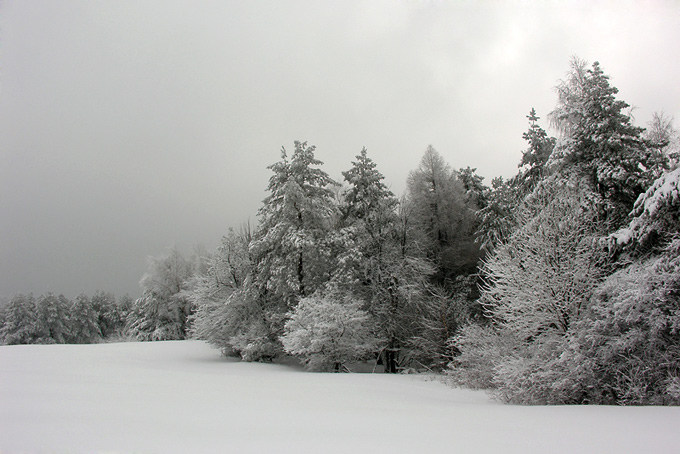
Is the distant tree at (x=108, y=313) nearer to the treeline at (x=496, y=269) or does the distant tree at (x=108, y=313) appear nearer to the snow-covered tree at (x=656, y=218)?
the treeline at (x=496, y=269)

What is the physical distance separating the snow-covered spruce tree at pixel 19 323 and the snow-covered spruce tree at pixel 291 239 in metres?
49.6

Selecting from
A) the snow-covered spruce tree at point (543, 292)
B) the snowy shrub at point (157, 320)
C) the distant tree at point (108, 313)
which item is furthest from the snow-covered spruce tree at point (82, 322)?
the snow-covered spruce tree at point (543, 292)

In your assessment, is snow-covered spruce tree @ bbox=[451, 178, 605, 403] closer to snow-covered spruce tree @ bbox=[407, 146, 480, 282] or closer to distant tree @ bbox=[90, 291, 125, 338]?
snow-covered spruce tree @ bbox=[407, 146, 480, 282]

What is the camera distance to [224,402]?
10.9 m

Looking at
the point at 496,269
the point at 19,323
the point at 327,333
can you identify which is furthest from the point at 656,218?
the point at 19,323

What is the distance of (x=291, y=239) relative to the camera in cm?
2544

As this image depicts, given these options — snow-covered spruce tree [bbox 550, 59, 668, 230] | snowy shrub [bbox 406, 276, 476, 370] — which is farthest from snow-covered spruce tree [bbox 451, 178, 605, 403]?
snowy shrub [bbox 406, 276, 476, 370]

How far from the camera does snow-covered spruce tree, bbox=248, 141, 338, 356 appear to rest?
2602 cm

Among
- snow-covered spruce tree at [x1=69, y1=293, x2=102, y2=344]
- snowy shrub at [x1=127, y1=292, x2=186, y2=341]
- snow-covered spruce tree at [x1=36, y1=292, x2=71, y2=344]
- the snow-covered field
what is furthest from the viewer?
snow-covered spruce tree at [x1=69, y1=293, x2=102, y2=344]

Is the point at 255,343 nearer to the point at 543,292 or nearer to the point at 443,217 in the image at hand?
the point at 443,217

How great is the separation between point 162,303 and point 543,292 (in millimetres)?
45034

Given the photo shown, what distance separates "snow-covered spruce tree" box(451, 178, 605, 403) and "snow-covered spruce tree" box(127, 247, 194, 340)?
39.1 meters

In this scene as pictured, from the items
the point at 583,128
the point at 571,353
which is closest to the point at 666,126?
the point at 583,128

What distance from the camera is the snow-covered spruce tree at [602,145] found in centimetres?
1644
